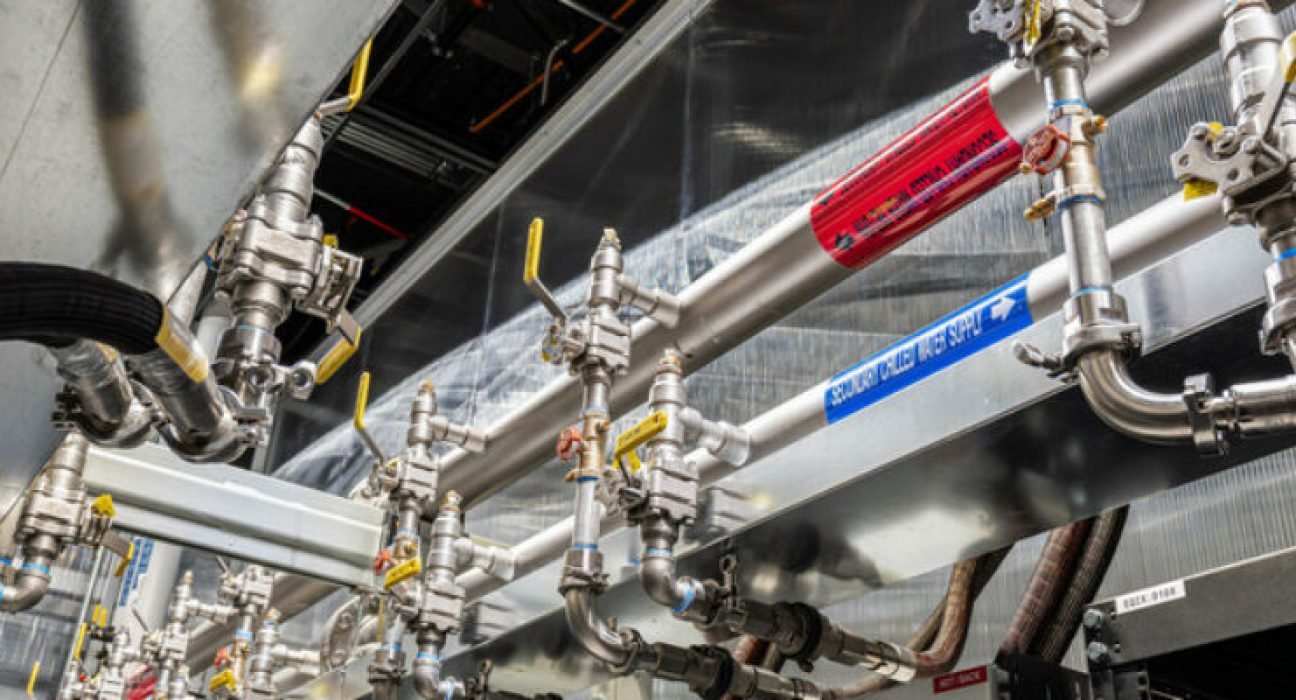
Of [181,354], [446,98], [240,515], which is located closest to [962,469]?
[181,354]

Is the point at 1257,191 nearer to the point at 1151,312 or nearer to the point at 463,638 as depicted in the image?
the point at 1151,312

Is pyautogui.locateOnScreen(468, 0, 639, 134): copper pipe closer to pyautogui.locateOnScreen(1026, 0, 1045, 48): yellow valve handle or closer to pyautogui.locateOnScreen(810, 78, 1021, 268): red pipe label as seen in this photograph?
pyautogui.locateOnScreen(810, 78, 1021, 268): red pipe label

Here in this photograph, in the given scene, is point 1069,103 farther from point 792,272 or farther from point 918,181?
point 792,272

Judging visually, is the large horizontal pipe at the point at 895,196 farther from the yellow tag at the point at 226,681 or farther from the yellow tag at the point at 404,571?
the yellow tag at the point at 226,681

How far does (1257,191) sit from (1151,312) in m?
0.24

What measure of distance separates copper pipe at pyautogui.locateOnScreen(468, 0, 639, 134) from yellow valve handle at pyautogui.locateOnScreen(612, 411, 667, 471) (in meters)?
1.63

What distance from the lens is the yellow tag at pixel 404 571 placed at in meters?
2.08

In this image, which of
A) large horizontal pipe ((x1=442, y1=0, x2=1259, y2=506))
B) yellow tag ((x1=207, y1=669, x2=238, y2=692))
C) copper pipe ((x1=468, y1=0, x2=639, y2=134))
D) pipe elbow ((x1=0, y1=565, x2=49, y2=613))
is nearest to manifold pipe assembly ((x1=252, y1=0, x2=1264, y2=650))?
large horizontal pipe ((x1=442, y1=0, x2=1259, y2=506))

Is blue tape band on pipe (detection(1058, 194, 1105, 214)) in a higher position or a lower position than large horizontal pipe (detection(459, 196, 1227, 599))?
lower

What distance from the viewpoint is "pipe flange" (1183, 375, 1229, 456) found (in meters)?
0.92

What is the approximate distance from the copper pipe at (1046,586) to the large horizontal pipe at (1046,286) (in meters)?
0.28

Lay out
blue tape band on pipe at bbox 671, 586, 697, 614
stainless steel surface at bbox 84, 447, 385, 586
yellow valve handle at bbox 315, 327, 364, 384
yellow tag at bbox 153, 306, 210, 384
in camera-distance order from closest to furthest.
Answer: yellow tag at bbox 153, 306, 210, 384 < yellow valve handle at bbox 315, 327, 364, 384 < blue tape band on pipe at bbox 671, 586, 697, 614 < stainless steel surface at bbox 84, 447, 385, 586

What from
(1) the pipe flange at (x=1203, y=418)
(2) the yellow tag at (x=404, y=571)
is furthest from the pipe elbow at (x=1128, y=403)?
(2) the yellow tag at (x=404, y=571)

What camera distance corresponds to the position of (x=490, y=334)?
2.86 meters
